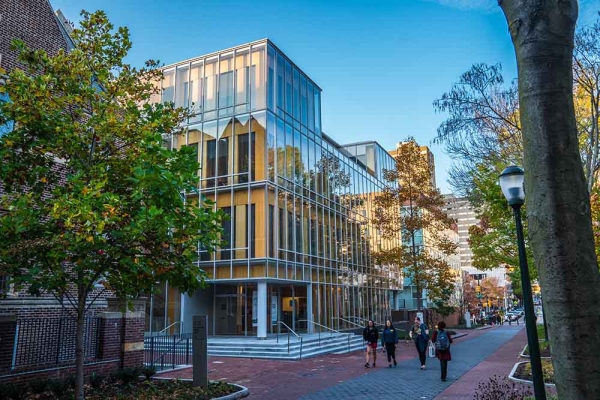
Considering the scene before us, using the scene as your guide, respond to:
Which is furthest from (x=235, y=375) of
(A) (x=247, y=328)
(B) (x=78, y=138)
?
(A) (x=247, y=328)

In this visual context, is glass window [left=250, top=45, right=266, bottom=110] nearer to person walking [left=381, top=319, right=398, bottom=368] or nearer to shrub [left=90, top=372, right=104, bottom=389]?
person walking [left=381, top=319, right=398, bottom=368]

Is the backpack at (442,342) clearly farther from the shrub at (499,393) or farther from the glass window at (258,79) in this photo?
the glass window at (258,79)

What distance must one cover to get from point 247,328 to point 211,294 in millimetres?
A: 3236

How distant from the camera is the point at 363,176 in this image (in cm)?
3994

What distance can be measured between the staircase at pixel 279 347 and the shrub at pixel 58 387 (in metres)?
10.8

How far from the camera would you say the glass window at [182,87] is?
29.2 m

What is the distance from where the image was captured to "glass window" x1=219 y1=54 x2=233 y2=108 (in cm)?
2761

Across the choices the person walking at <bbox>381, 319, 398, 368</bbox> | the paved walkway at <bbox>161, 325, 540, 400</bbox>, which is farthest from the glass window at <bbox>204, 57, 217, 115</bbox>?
the person walking at <bbox>381, 319, 398, 368</bbox>

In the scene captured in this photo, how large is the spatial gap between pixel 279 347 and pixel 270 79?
1448 centimetres

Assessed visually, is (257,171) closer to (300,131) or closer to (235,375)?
(300,131)

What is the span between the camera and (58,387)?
10.9 m

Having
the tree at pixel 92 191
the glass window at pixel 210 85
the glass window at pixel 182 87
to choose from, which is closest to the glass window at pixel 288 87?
the glass window at pixel 210 85

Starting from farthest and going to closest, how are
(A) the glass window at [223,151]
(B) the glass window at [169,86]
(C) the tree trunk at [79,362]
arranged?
(B) the glass window at [169,86]
(A) the glass window at [223,151]
(C) the tree trunk at [79,362]

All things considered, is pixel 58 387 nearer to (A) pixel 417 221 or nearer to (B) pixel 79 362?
(B) pixel 79 362
